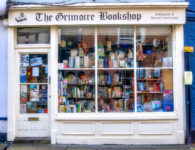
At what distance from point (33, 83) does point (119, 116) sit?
8.78ft

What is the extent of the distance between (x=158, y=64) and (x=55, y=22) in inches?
125

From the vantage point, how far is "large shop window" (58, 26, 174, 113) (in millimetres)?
7836

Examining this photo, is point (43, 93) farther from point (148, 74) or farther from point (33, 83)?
point (148, 74)

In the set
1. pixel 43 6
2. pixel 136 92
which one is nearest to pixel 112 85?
pixel 136 92

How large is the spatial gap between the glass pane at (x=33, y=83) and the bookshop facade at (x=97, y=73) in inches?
1.1

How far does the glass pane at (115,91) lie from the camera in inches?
309

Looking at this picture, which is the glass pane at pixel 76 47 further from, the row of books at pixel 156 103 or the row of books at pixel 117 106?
the row of books at pixel 156 103

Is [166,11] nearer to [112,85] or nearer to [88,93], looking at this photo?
[112,85]

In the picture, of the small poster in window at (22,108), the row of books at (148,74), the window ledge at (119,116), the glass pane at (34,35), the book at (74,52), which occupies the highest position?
the glass pane at (34,35)

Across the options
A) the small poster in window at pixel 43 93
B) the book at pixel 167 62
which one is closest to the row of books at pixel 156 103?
the book at pixel 167 62

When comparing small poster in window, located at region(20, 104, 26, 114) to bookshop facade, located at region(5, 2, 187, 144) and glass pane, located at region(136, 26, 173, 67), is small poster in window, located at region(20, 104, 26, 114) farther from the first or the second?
glass pane, located at region(136, 26, 173, 67)

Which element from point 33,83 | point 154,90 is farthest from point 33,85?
point 154,90

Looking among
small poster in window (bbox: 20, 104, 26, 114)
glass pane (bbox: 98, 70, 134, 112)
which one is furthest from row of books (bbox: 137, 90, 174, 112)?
small poster in window (bbox: 20, 104, 26, 114)

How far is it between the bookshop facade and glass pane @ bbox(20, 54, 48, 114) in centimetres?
3
